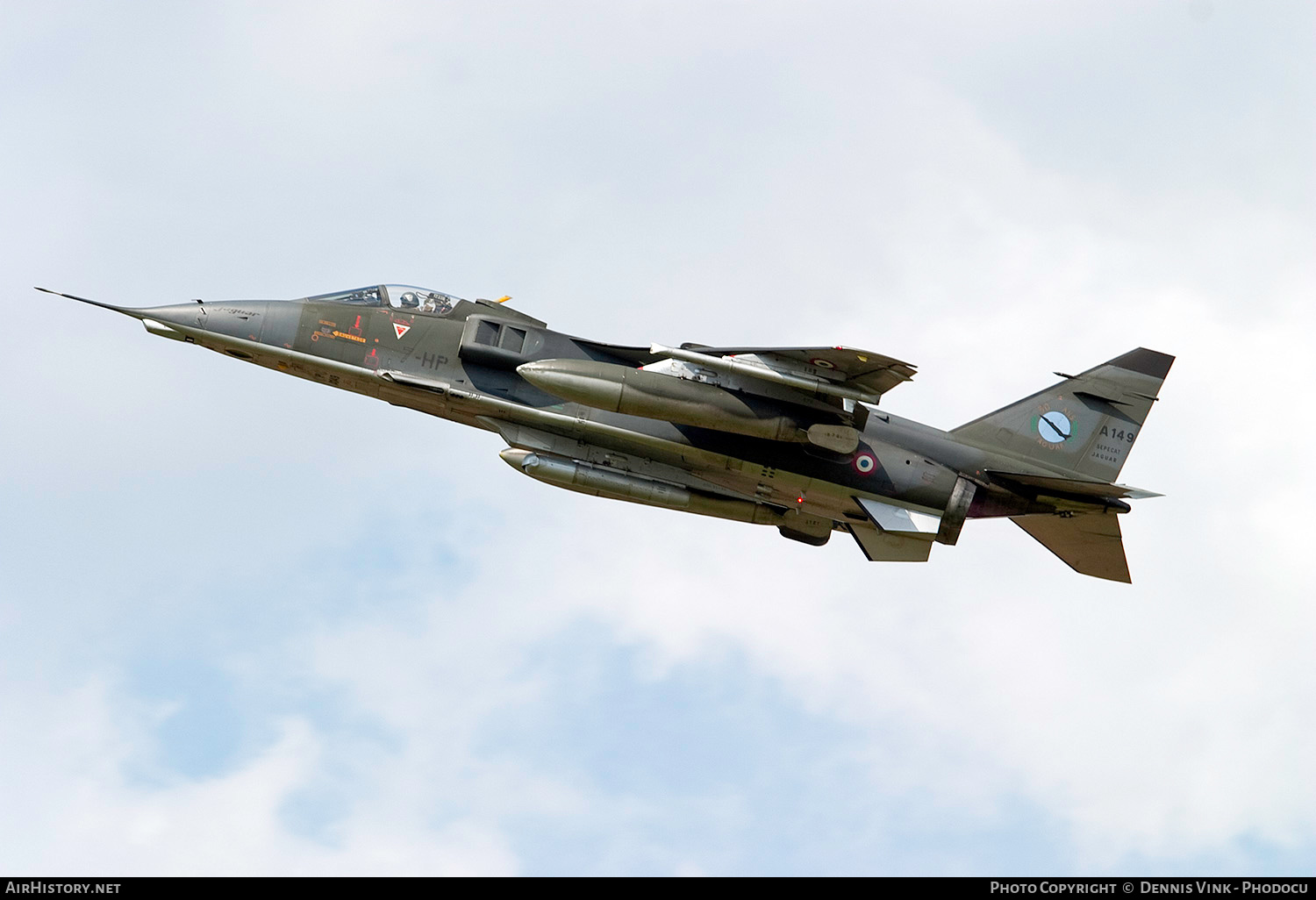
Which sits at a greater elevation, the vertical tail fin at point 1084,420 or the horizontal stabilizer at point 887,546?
the vertical tail fin at point 1084,420

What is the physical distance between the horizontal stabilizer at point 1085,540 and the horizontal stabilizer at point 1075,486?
73 cm

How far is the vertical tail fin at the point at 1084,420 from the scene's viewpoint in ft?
76.9

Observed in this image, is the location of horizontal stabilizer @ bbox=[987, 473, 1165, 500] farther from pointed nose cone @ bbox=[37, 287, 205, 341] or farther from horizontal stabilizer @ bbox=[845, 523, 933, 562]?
pointed nose cone @ bbox=[37, 287, 205, 341]

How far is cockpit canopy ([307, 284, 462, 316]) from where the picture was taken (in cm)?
2175

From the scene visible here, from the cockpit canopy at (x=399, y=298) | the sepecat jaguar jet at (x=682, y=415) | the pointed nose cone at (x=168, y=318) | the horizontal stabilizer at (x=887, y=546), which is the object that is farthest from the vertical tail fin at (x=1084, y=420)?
the pointed nose cone at (x=168, y=318)

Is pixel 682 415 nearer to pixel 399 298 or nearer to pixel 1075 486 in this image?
pixel 399 298

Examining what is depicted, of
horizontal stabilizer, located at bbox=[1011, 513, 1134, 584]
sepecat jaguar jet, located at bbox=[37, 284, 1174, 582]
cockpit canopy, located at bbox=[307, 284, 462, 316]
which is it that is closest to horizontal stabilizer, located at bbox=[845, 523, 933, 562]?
sepecat jaguar jet, located at bbox=[37, 284, 1174, 582]

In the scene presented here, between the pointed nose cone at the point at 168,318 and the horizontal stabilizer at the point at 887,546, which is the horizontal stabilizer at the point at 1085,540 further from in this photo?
the pointed nose cone at the point at 168,318

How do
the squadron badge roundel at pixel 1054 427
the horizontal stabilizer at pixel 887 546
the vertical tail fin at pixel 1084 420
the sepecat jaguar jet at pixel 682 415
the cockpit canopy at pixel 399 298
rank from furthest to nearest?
the squadron badge roundel at pixel 1054 427, the vertical tail fin at pixel 1084 420, the horizontal stabilizer at pixel 887 546, the cockpit canopy at pixel 399 298, the sepecat jaguar jet at pixel 682 415

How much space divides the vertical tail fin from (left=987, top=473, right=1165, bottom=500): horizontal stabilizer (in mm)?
800

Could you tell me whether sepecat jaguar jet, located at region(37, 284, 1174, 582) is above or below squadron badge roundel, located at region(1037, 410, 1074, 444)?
below

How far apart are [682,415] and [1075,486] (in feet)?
23.1
